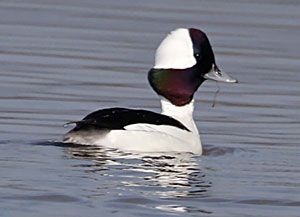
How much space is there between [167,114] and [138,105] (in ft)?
6.02

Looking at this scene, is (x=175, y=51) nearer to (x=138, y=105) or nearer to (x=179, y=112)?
(x=179, y=112)

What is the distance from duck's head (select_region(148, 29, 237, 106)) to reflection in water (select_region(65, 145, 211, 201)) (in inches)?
41.1

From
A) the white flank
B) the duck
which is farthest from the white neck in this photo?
the white flank

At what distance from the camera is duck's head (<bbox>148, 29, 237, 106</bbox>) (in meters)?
15.9

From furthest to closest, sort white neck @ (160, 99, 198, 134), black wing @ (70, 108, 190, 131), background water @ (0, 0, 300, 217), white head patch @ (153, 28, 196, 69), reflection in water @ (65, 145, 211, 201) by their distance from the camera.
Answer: white neck @ (160, 99, 198, 134)
white head patch @ (153, 28, 196, 69)
black wing @ (70, 108, 190, 131)
reflection in water @ (65, 145, 211, 201)
background water @ (0, 0, 300, 217)

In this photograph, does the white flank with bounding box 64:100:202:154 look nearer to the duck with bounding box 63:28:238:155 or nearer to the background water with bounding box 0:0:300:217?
the duck with bounding box 63:28:238:155

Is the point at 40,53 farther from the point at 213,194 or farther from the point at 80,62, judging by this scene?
the point at 213,194

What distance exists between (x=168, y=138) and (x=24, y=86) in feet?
11.6

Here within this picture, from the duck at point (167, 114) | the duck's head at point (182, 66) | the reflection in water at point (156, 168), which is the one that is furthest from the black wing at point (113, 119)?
the duck's head at point (182, 66)

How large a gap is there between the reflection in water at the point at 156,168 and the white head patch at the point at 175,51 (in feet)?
3.54

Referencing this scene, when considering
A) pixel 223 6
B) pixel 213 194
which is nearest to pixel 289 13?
pixel 223 6

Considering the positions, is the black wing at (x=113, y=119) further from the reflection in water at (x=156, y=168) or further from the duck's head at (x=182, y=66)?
the duck's head at (x=182, y=66)

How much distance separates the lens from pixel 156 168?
47.0 feet

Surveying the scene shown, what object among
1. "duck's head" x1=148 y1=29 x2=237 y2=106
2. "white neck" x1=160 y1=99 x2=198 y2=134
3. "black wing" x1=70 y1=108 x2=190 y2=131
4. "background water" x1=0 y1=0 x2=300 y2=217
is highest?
"duck's head" x1=148 y1=29 x2=237 y2=106
